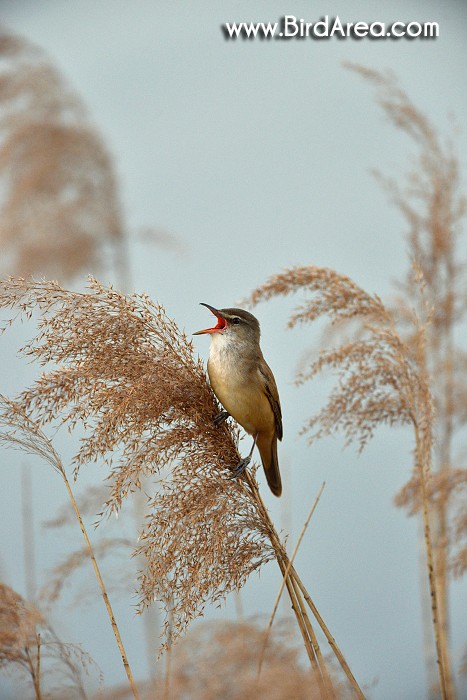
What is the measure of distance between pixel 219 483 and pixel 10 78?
11.7ft

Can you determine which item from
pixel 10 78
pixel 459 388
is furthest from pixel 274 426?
pixel 10 78

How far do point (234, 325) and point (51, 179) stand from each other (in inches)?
97.7

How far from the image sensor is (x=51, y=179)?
15.0ft

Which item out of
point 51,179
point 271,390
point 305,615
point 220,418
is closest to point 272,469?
point 271,390

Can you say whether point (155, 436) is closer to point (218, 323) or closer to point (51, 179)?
point (218, 323)

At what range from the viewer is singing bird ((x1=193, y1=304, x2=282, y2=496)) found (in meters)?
2.43

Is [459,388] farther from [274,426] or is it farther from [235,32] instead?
[235,32]

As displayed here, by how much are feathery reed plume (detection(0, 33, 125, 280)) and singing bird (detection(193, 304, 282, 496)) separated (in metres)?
2.02

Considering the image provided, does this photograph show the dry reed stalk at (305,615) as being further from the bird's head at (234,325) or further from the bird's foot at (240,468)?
the bird's head at (234,325)

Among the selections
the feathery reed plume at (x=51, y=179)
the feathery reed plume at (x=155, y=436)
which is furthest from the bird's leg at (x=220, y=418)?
the feathery reed plume at (x=51, y=179)

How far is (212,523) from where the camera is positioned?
1886 millimetres

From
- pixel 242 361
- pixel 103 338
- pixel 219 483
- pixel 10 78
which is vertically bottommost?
pixel 219 483

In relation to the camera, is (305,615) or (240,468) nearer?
(305,615)

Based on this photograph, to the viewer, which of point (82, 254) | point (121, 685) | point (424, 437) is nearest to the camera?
point (121, 685)
